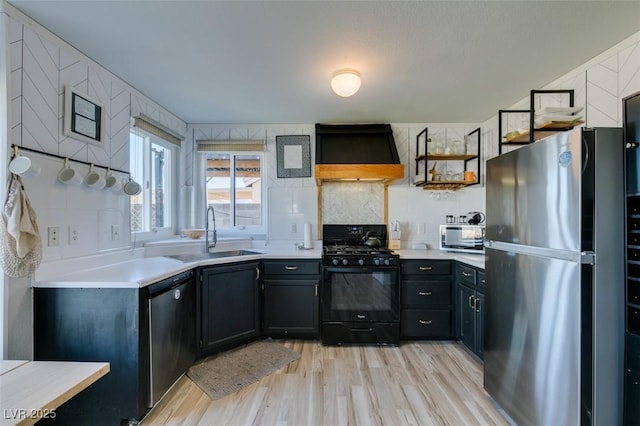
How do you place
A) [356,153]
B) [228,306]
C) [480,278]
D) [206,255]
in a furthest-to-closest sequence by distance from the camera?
[356,153]
[206,255]
[228,306]
[480,278]

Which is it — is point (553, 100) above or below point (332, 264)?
above

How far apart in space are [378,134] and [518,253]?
2.09 m

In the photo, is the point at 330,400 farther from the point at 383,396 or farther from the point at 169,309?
the point at 169,309

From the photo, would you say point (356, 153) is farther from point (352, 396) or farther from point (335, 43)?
point (352, 396)

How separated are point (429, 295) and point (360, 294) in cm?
68

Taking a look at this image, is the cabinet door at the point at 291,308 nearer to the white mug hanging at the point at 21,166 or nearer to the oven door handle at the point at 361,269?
the oven door handle at the point at 361,269

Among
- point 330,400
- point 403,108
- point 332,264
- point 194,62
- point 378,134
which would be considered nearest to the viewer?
point 330,400

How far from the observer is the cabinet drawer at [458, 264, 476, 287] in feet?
8.15

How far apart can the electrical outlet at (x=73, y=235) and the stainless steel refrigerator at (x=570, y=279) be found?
2701 millimetres

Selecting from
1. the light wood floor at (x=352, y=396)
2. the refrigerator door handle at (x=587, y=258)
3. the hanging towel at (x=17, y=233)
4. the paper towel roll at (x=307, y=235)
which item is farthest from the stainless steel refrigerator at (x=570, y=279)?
the hanging towel at (x=17, y=233)

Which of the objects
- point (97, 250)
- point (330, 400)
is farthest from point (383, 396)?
point (97, 250)

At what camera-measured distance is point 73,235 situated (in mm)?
1858

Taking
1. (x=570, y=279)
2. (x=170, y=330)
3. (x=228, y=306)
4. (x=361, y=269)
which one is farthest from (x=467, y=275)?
(x=170, y=330)

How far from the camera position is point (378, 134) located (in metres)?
3.31
